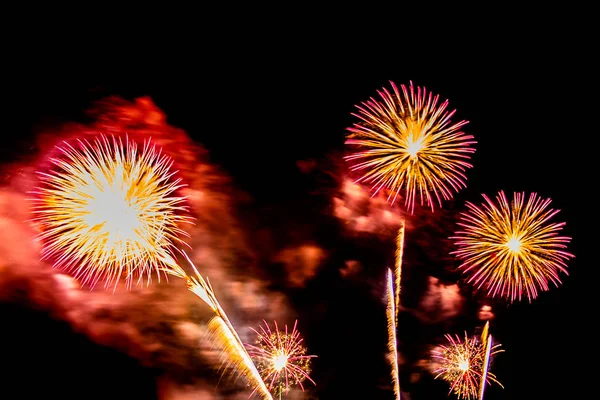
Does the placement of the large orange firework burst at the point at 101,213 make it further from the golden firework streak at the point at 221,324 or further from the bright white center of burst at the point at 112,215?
the golden firework streak at the point at 221,324

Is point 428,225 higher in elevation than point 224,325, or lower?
higher

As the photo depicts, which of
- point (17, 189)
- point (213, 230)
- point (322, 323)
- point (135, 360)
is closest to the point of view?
point (17, 189)

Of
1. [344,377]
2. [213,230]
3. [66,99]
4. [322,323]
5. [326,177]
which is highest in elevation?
[326,177]

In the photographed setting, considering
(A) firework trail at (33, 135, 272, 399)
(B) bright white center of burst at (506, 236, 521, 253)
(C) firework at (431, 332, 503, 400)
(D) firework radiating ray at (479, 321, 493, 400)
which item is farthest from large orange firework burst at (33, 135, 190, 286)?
(D) firework radiating ray at (479, 321, 493, 400)

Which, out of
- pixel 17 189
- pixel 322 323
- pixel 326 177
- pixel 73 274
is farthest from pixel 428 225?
pixel 17 189

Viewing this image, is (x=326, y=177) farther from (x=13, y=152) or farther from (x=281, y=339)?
(x=13, y=152)

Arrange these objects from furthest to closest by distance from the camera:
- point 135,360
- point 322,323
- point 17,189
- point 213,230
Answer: point 322,323, point 213,230, point 135,360, point 17,189

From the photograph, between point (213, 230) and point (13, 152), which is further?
point (213, 230)
